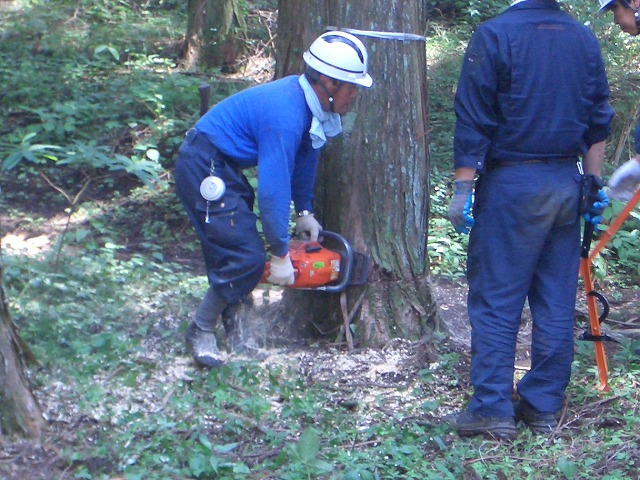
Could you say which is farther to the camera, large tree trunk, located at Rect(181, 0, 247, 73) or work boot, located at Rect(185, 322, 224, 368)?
large tree trunk, located at Rect(181, 0, 247, 73)

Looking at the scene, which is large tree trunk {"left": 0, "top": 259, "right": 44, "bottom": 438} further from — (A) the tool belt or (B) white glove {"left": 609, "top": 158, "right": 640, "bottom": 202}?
(B) white glove {"left": 609, "top": 158, "right": 640, "bottom": 202}

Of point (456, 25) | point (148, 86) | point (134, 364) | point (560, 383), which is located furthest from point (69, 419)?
point (456, 25)

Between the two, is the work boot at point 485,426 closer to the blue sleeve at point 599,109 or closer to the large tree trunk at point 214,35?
the blue sleeve at point 599,109

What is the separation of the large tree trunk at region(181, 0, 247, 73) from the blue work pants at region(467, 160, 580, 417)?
708 centimetres

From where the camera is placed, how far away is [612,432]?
4.13m

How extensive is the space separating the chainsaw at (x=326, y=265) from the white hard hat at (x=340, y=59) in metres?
0.95

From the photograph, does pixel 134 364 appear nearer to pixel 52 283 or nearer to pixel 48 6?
pixel 52 283

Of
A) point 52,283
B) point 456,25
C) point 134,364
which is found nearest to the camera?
point 134,364

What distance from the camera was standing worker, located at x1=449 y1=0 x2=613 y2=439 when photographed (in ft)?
13.1

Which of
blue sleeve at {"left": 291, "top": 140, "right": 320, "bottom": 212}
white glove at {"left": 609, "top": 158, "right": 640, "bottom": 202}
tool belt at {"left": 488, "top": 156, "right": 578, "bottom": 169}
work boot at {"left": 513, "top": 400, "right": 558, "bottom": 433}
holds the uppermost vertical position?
tool belt at {"left": 488, "top": 156, "right": 578, "bottom": 169}

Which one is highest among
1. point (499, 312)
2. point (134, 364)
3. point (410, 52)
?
point (410, 52)

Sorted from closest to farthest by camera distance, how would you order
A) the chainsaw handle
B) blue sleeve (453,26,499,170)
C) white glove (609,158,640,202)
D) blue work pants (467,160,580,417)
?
1. blue sleeve (453,26,499,170)
2. blue work pants (467,160,580,417)
3. white glove (609,158,640,202)
4. the chainsaw handle

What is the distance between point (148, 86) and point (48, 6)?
174 inches

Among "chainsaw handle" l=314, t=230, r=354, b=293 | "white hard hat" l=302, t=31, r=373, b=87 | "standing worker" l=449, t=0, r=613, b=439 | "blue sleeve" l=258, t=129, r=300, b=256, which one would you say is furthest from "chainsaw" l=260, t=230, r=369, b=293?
"white hard hat" l=302, t=31, r=373, b=87
